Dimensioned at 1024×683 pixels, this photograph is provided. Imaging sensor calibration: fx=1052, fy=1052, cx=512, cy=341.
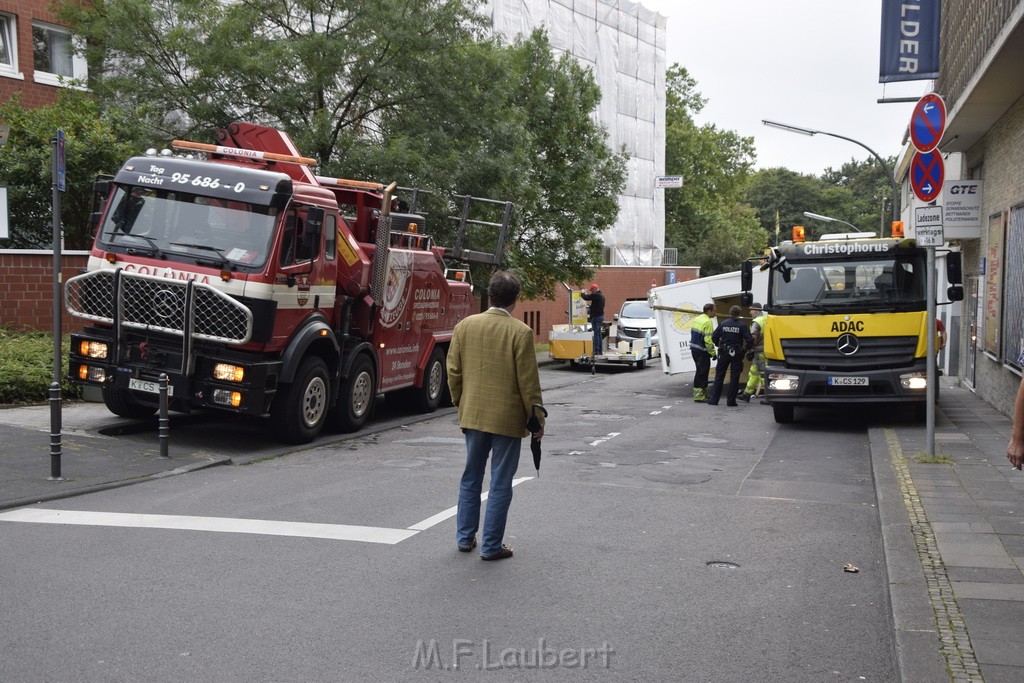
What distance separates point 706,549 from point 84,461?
237 inches

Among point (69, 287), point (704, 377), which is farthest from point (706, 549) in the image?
point (704, 377)

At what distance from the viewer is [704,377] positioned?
18.3m

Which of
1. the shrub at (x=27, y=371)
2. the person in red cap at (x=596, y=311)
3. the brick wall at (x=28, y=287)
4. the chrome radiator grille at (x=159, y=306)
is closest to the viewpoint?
the chrome radiator grille at (x=159, y=306)

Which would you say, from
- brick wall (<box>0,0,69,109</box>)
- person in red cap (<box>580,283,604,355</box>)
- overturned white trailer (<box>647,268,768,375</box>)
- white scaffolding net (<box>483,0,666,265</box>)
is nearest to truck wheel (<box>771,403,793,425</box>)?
overturned white trailer (<box>647,268,768,375</box>)

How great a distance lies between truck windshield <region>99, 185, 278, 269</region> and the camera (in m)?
11.0

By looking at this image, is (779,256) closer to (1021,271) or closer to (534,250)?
(1021,271)

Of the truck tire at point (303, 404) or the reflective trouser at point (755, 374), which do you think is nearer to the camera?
the truck tire at point (303, 404)

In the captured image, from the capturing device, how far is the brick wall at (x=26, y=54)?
21.0 meters

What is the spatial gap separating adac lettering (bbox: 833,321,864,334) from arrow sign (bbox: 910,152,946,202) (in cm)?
363

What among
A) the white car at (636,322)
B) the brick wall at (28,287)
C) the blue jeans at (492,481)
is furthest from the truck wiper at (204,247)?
the white car at (636,322)

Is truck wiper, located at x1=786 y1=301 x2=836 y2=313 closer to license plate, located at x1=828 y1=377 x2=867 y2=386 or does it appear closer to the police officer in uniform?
license plate, located at x1=828 y1=377 x2=867 y2=386

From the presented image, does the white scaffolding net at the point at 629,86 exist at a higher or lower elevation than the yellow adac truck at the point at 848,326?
higher

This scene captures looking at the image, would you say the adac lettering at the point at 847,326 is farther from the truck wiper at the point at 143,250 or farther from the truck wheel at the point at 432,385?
the truck wiper at the point at 143,250

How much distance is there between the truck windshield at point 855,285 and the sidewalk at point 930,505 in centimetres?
171
